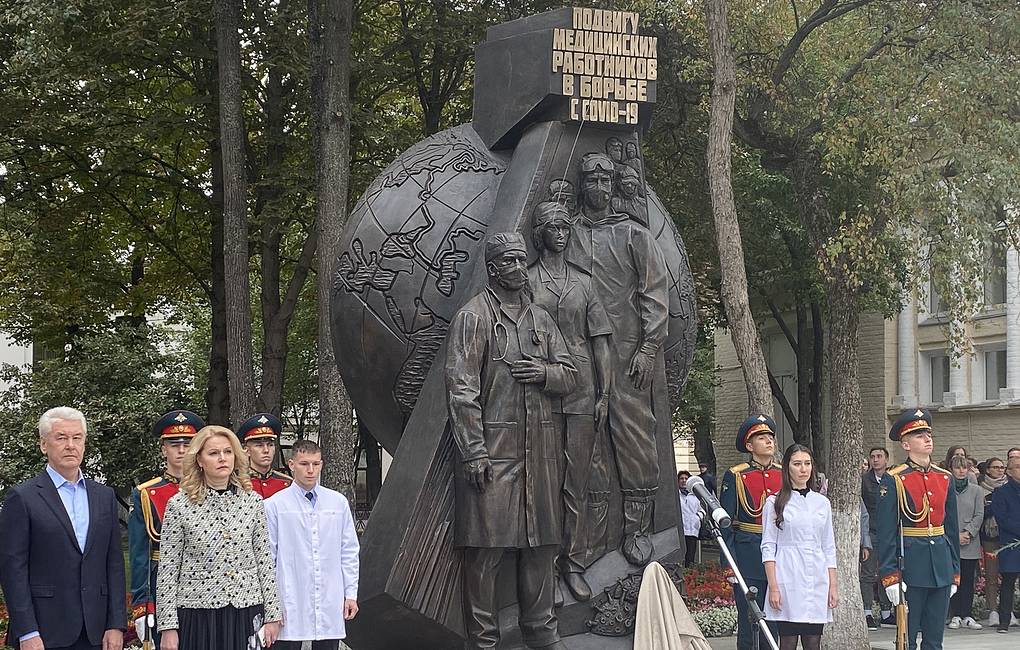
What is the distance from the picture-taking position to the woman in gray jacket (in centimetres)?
1377

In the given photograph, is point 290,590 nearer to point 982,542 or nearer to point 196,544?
point 196,544

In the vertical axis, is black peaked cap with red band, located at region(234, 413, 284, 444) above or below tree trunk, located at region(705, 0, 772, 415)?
below

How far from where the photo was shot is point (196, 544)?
21.0 feet

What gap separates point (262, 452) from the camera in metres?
9.17

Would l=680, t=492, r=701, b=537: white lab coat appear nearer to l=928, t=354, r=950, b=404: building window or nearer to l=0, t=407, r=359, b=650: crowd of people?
l=0, t=407, r=359, b=650: crowd of people

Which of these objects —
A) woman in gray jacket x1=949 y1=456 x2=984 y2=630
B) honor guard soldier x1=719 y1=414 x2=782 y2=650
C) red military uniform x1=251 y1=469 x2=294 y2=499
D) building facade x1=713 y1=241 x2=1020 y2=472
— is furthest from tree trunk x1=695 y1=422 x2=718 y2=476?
red military uniform x1=251 y1=469 x2=294 y2=499

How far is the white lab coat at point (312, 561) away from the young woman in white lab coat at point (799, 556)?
279cm

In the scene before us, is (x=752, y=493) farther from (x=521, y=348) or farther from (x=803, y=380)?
(x=803, y=380)

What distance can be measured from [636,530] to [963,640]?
6214mm

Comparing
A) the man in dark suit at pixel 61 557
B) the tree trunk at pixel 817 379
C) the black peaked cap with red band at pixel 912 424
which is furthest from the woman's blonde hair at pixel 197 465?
the tree trunk at pixel 817 379

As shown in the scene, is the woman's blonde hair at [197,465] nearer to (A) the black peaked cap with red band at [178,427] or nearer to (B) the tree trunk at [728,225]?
(A) the black peaked cap with red band at [178,427]

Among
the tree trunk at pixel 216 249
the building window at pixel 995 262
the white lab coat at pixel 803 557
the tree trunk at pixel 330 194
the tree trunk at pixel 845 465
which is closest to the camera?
the white lab coat at pixel 803 557

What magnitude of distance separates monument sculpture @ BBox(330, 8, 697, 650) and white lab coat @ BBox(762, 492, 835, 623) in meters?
0.80

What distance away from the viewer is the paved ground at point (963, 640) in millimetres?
12312
